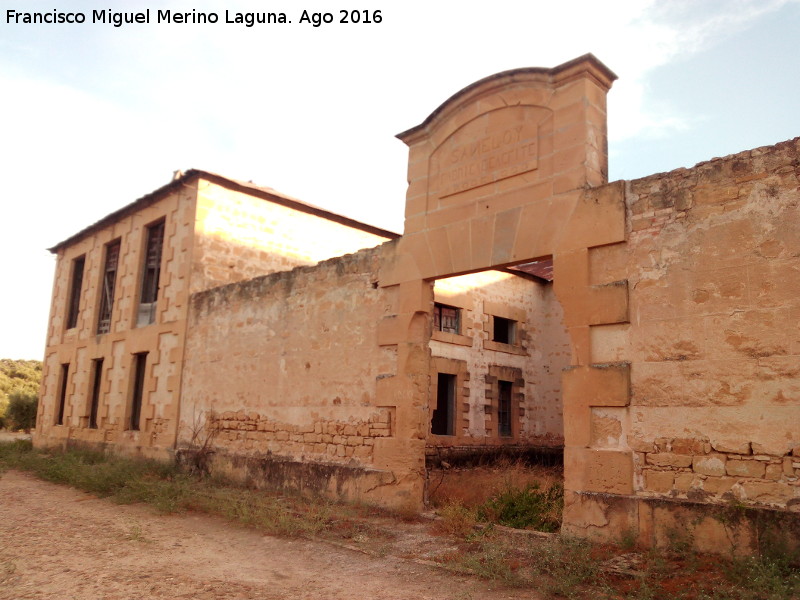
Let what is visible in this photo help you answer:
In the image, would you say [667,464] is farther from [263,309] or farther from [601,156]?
[263,309]

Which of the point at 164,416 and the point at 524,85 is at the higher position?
the point at 524,85

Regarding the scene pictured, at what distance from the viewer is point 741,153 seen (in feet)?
16.0

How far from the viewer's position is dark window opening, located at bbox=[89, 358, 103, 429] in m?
14.1

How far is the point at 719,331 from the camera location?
474 centimetres

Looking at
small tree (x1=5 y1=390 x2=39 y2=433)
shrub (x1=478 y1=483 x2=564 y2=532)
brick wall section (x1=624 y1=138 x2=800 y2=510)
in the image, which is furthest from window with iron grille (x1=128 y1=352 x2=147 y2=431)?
small tree (x1=5 y1=390 x2=39 y2=433)

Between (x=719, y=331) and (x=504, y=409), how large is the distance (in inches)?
357

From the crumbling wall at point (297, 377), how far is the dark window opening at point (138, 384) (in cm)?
239

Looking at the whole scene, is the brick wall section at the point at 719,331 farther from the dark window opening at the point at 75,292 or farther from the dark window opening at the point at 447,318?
the dark window opening at the point at 75,292

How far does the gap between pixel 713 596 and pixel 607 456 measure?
4.95ft

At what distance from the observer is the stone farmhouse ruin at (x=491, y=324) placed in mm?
4617

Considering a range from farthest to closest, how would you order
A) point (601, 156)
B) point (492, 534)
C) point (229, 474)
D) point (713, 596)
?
point (229, 474)
point (601, 156)
point (492, 534)
point (713, 596)

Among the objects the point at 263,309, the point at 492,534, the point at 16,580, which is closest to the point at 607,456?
the point at 492,534

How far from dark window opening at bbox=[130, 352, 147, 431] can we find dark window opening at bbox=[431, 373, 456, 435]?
5.98 metres

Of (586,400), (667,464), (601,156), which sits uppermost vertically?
(601,156)
